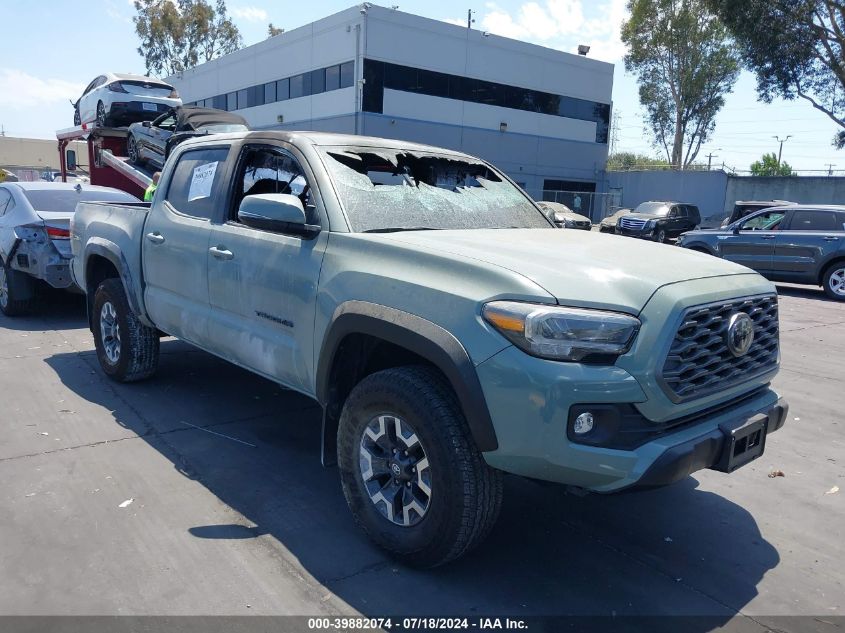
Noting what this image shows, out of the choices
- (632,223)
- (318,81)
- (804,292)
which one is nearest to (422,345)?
(804,292)

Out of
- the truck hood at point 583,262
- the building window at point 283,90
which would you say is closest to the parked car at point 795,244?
the truck hood at point 583,262

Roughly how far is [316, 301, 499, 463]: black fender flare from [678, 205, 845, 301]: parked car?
499 inches

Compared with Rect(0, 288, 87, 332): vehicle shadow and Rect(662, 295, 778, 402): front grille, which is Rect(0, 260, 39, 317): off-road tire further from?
Rect(662, 295, 778, 402): front grille

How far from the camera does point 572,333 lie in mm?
2584

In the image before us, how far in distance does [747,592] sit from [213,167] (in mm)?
3973

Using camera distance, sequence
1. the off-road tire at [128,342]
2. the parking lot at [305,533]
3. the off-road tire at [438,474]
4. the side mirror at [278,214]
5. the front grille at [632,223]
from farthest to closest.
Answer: the front grille at [632,223]
the off-road tire at [128,342]
the side mirror at [278,214]
the parking lot at [305,533]
the off-road tire at [438,474]

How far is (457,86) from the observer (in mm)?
34562

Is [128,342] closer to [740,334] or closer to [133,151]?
[740,334]

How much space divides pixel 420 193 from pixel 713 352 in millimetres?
1849

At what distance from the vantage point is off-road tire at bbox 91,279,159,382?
5422 mm

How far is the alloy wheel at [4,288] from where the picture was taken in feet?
27.6

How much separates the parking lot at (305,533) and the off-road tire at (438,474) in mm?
176

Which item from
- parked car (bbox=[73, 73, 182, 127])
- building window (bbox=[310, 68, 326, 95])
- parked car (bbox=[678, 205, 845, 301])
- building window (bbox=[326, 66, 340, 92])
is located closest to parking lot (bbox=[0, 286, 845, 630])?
parked car (bbox=[678, 205, 845, 301])

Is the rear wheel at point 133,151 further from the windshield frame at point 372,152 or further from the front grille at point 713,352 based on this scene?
the front grille at point 713,352
